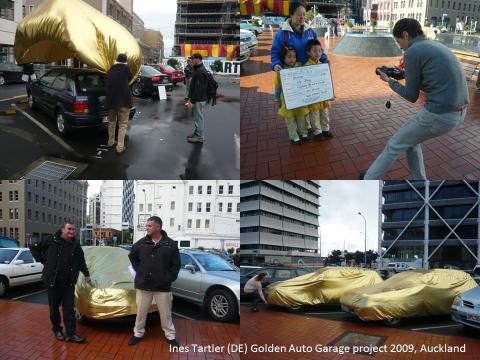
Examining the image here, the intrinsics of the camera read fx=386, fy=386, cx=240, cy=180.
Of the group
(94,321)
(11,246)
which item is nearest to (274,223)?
(94,321)

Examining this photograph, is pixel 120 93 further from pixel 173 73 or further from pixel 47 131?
pixel 173 73

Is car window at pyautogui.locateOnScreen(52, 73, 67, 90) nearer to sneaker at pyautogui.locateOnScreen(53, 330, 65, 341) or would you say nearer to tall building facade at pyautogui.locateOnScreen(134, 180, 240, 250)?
tall building facade at pyautogui.locateOnScreen(134, 180, 240, 250)

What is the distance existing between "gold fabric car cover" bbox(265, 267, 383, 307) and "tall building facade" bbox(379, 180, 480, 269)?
43.1 inches

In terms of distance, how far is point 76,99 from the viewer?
20.9 feet

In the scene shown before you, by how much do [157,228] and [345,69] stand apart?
8273mm

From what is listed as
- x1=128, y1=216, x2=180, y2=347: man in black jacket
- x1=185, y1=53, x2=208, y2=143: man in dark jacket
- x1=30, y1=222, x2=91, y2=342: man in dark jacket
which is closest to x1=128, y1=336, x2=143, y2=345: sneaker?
x1=128, y1=216, x2=180, y2=347: man in black jacket

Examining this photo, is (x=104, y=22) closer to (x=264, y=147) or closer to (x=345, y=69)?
(x=264, y=147)

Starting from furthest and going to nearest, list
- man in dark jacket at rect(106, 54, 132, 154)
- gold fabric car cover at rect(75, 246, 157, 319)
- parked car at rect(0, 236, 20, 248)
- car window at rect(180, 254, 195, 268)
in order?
parked car at rect(0, 236, 20, 248) → man in dark jacket at rect(106, 54, 132, 154) → car window at rect(180, 254, 195, 268) → gold fabric car cover at rect(75, 246, 157, 319)

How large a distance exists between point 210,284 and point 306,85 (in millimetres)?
2910

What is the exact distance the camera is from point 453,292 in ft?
18.5

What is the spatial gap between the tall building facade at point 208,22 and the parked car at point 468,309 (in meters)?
28.4

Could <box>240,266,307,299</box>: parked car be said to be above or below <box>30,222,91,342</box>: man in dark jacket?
below

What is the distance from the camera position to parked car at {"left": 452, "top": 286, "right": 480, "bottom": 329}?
4731 mm

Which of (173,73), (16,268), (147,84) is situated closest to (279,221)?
(16,268)
